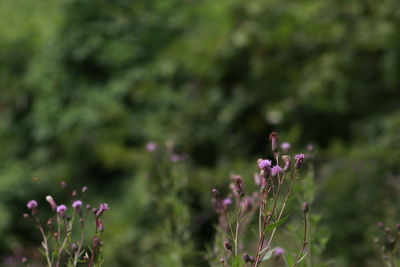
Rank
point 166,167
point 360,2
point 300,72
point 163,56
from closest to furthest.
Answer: point 166,167, point 360,2, point 300,72, point 163,56

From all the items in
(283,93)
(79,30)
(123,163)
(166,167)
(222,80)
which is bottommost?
(166,167)

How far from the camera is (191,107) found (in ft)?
15.1

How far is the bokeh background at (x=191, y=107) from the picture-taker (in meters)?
3.68

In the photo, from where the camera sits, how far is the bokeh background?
3676mm

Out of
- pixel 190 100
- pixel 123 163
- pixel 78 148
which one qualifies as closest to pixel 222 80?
pixel 190 100

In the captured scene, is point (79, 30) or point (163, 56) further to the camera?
point (79, 30)

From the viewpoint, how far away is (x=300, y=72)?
4.32m

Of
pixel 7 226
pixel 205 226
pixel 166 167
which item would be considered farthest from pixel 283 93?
pixel 7 226

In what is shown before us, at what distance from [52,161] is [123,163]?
4.54 feet

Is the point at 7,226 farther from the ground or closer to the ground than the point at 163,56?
closer to the ground

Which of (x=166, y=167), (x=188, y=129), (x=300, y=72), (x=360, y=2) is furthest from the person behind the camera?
(x=188, y=129)

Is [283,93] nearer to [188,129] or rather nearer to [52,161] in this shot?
[188,129]

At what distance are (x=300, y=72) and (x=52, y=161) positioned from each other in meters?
2.54

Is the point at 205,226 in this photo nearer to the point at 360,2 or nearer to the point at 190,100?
the point at 190,100
